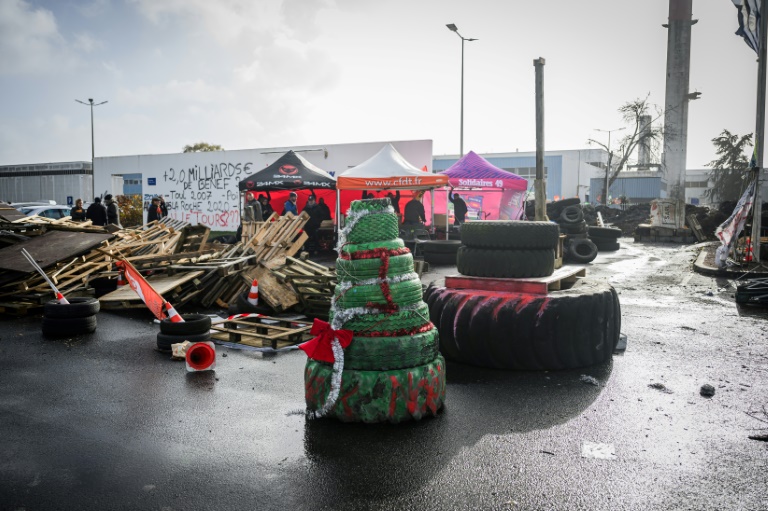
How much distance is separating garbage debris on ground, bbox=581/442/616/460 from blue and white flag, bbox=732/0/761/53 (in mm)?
14615

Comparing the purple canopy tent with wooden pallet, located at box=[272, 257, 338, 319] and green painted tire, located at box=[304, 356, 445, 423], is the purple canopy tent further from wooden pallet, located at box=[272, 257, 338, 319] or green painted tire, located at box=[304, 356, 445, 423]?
green painted tire, located at box=[304, 356, 445, 423]

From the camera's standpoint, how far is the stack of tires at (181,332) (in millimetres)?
6844

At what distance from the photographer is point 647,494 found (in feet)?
10.7

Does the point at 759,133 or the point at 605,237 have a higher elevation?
the point at 759,133

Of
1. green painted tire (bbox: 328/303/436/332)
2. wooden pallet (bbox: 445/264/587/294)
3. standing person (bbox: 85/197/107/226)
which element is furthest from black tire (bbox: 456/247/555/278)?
standing person (bbox: 85/197/107/226)

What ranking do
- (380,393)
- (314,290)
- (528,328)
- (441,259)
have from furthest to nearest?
(441,259) < (314,290) < (528,328) < (380,393)

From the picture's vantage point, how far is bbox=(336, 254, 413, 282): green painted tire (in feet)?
14.7

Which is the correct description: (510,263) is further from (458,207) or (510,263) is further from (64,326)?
(458,207)

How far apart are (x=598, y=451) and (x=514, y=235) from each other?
2798 millimetres

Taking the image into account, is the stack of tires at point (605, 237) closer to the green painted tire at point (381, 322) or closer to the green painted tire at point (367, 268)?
the green painted tire at point (367, 268)

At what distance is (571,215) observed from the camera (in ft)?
61.6

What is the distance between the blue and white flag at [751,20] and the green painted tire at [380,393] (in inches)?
581

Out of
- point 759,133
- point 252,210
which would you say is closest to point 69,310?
point 252,210

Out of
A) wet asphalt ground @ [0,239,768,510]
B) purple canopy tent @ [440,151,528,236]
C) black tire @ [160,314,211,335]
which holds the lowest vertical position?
wet asphalt ground @ [0,239,768,510]
